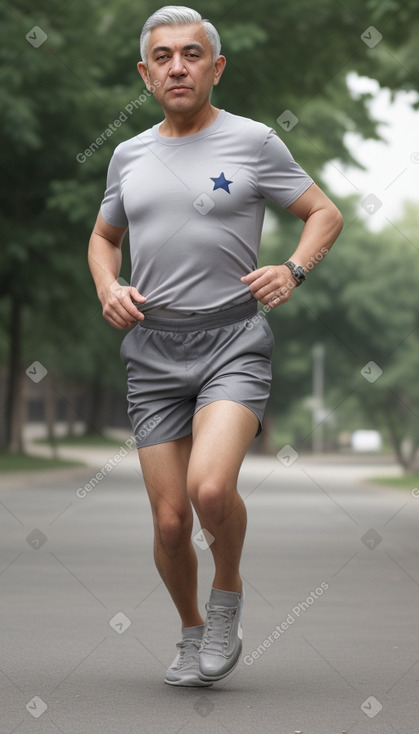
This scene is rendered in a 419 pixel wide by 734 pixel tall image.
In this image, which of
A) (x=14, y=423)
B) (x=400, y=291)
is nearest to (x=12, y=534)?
(x=14, y=423)

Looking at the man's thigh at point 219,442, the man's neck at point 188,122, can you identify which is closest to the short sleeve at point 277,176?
the man's neck at point 188,122

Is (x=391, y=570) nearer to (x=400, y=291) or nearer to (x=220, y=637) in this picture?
(x=220, y=637)

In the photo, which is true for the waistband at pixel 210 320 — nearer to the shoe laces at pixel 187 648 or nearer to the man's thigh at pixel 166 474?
the man's thigh at pixel 166 474

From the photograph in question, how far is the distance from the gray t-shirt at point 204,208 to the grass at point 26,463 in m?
23.0

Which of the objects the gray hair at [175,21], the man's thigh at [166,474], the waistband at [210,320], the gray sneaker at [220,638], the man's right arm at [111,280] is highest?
the gray hair at [175,21]

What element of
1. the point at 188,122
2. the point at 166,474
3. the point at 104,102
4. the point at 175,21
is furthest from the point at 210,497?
the point at 104,102

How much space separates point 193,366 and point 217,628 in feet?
2.91

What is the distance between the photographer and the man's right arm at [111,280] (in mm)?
4895

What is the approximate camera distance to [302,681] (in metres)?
5.56

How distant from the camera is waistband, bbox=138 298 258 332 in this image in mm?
5008

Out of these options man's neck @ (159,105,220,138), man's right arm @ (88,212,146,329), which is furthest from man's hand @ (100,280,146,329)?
man's neck @ (159,105,220,138)

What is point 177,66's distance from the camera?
493 cm

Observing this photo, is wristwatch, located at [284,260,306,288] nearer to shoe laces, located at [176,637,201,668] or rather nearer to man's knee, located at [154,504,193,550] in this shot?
man's knee, located at [154,504,193,550]

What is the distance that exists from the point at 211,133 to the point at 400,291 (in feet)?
179
